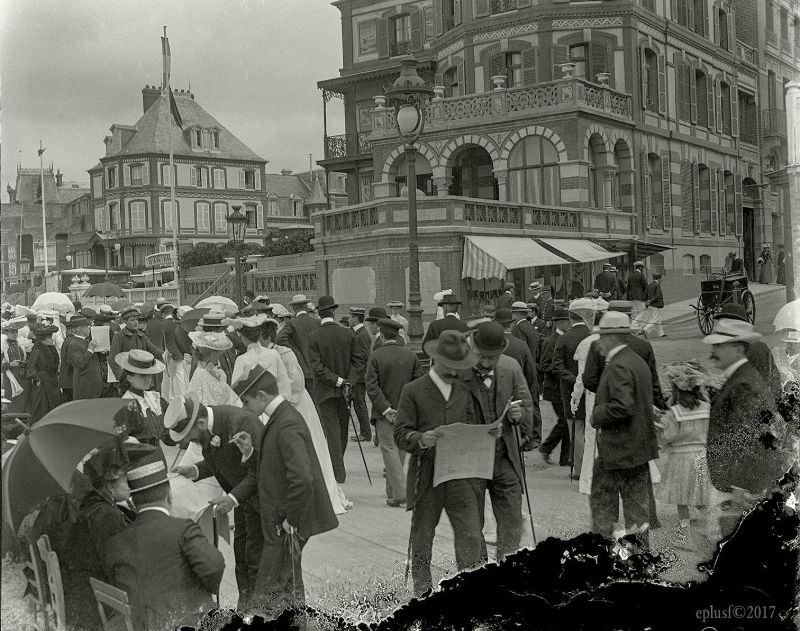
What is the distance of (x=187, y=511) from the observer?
13.4 feet

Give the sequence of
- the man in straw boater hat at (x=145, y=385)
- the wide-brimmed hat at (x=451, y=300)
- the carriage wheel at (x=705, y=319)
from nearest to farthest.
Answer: the man in straw boater hat at (x=145, y=385) → the carriage wheel at (x=705, y=319) → the wide-brimmed hat at (x=451, y=300)

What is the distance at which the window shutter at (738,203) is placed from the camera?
6824 millimetres

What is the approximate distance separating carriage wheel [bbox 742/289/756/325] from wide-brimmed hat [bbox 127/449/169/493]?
392 cm

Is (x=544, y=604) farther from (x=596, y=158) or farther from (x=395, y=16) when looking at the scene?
(x=395, y=16)

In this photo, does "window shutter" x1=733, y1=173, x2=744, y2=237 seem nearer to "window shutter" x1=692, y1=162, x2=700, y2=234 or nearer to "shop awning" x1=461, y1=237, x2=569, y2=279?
"window shutter" x1=692, y1=162, x2=700, y2=234

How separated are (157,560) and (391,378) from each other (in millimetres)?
3381

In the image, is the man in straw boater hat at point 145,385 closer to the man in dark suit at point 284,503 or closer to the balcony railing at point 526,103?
the man in dark suit at point 284,503

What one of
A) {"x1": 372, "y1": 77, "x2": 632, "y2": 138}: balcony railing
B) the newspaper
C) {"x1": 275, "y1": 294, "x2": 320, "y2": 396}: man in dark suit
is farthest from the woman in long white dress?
{"x1": 372, "y1": 77, "x2": 632, "y2": 138}: balcony railing

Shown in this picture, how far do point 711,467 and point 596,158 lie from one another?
2.49 meters

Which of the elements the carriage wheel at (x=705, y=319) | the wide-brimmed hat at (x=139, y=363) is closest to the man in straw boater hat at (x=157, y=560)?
the wide-brimmed hat at (x=139, y=363)

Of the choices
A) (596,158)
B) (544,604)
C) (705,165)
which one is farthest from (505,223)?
(544,604)

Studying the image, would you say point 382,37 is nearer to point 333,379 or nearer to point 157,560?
point 333,379

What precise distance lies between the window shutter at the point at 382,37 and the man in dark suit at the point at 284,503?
2.94 meters

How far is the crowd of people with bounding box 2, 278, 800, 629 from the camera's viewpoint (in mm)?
3715
